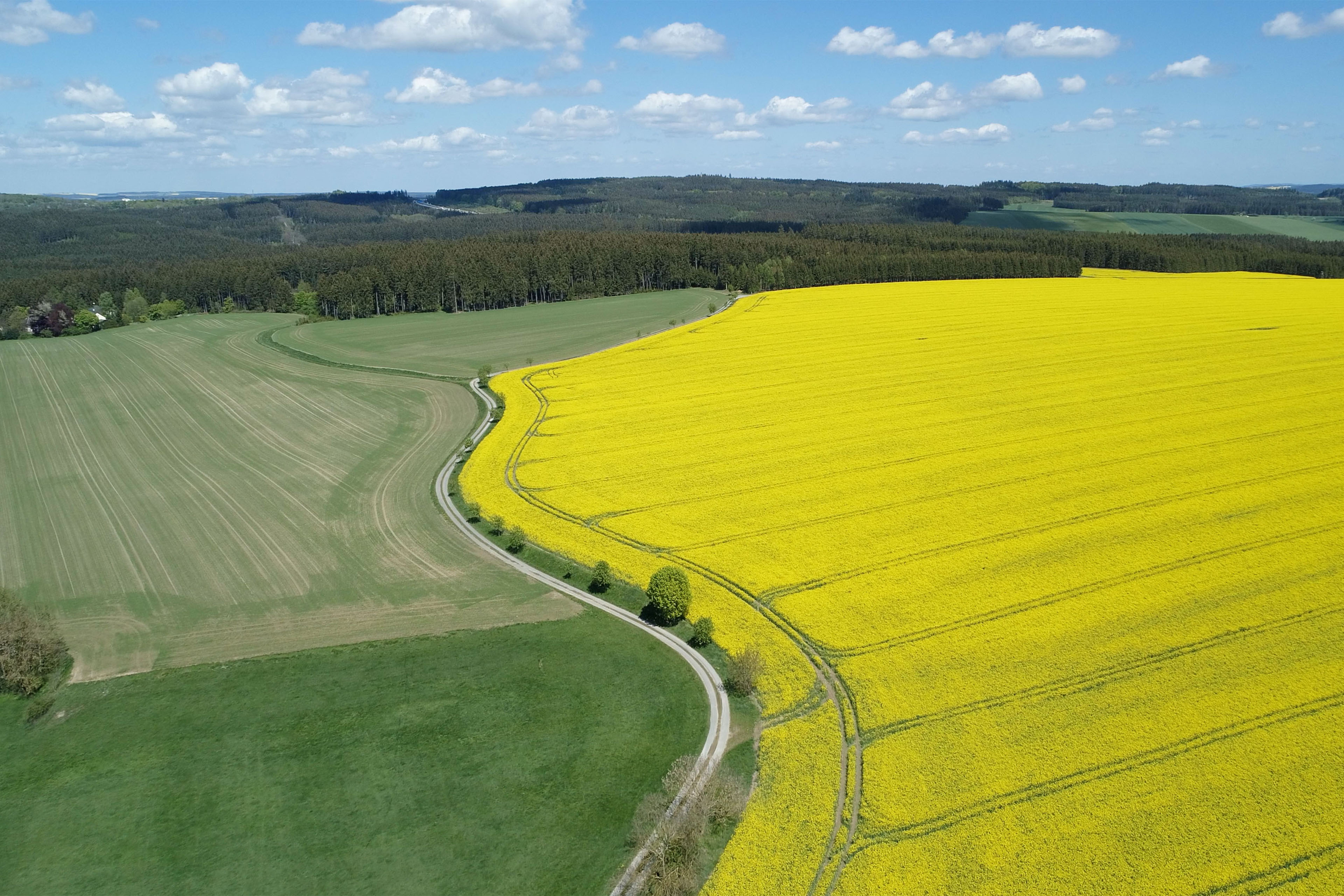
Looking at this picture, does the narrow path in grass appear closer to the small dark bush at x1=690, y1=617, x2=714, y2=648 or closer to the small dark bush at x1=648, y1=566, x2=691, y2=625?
the small dark bush at x1=690, y1=617, x2=714, y2=648

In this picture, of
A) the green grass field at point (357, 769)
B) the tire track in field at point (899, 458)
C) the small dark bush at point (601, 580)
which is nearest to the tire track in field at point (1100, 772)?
the green grass field at point (357, 769)

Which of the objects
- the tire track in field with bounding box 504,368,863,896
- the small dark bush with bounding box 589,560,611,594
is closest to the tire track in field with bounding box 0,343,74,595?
the tire track in field with bounding box 504,368,863,896

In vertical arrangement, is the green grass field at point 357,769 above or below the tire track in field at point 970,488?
below

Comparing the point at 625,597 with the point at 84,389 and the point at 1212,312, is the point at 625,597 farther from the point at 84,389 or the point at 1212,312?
the point at 1212,312

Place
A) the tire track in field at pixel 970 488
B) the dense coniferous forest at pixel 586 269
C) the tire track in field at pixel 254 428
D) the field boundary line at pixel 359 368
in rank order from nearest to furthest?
the tire track in field at pixel 970 488
the tire track in field at pixel 254 428
the field boundary line at pixel 359 368
the dense coniferous forest at pixel 586 269

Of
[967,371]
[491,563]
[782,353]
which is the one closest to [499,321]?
[782,353]

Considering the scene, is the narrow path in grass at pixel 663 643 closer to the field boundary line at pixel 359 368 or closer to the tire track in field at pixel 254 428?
the tire track in field at pixel 254 428

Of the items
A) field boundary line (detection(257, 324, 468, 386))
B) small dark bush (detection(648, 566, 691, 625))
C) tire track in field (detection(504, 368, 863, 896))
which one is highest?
field boundary line (detection(257, 324, 468, 386))
